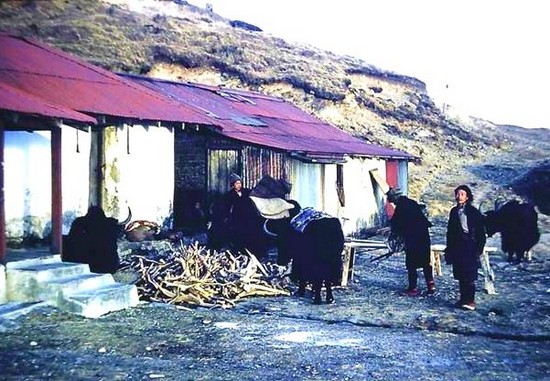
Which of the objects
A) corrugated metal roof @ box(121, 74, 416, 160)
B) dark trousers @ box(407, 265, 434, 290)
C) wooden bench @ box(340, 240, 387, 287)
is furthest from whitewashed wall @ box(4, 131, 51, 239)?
dark trousers @ box(407, 265, 434, 290)

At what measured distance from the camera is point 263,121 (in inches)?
691

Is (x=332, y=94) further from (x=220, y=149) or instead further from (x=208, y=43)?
(x=220, y=149)

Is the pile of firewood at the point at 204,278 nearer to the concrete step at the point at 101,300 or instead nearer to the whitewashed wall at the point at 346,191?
the concrete step at the point at 101,300

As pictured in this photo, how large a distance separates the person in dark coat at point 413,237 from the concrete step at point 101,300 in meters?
3.70

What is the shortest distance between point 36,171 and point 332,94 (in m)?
25.5

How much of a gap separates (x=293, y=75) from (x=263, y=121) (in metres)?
17.7

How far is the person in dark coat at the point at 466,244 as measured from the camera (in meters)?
8.26

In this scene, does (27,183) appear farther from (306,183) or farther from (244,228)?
(306,183)

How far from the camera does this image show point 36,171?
10164 millimetres

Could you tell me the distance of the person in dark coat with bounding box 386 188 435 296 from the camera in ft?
30.1

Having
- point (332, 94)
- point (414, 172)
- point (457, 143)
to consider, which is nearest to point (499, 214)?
point (414, 172)

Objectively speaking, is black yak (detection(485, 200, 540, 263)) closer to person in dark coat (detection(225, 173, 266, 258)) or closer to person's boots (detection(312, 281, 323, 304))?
person in dark coat (detection(225, 173, 266, 258))

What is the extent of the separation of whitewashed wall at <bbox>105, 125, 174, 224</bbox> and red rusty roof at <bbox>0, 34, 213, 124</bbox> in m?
0.45

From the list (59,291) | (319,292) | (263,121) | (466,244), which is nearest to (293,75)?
(263,121)
